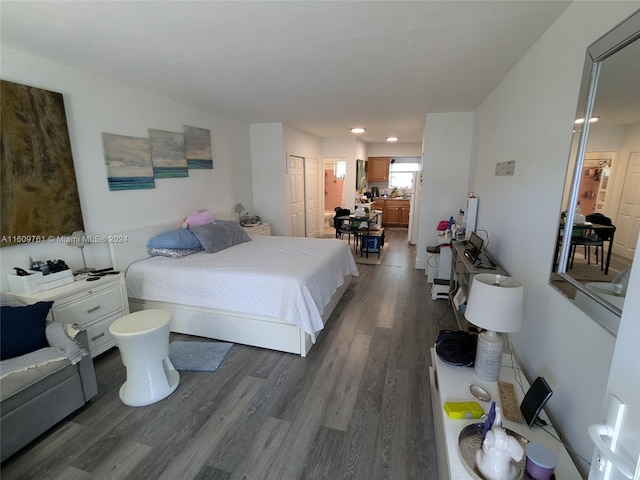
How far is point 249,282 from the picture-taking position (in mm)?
2613

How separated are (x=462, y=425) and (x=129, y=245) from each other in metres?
3.34

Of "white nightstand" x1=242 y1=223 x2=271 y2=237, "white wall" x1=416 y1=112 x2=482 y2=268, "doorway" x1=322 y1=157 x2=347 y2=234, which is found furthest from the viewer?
"doorway" x1=322 y1=157 x2=347 y2=234

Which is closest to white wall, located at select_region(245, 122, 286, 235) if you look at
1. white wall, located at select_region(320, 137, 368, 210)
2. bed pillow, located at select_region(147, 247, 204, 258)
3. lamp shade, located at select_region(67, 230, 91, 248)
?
white wall, located at select_region(320, 137, 368, 210)

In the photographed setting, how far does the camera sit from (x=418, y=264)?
200 inches

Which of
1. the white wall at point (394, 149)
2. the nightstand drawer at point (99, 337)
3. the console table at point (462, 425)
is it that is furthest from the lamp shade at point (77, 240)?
the white wall at point (394, 149)

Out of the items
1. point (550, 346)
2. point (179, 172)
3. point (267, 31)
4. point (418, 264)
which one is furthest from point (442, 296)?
point (179, 172)

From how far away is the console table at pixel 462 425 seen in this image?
1.15 meters

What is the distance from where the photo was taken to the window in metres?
9.27

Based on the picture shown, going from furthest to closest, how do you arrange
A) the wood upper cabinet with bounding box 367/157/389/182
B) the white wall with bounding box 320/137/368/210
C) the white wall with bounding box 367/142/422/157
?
1. the wood upper cabinet with bounding box 367/157/389/182
2. the white wall with bounding box 367/142/422/157
3. the white wall with bounding box 320/137/368/210

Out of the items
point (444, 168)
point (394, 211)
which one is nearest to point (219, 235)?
point (444, 168)

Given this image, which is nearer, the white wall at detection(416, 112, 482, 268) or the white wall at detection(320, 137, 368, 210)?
the white wall at detection(416, 112, 482, 268)

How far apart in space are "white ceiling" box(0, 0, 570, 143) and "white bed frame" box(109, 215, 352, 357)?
5.54 ft

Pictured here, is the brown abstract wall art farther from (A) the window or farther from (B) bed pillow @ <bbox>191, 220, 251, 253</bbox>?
(A) the window

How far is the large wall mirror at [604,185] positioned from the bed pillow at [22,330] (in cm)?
306
